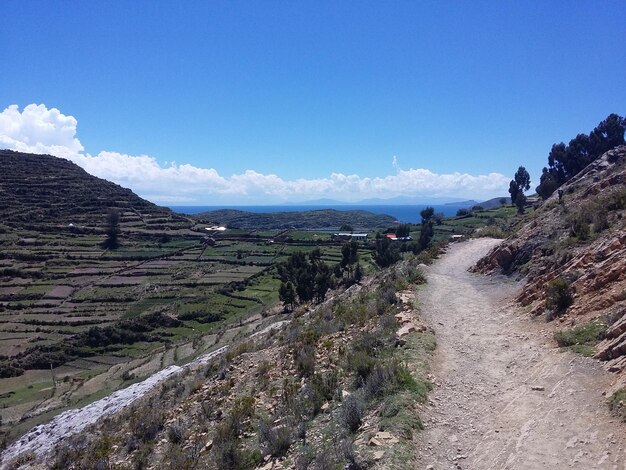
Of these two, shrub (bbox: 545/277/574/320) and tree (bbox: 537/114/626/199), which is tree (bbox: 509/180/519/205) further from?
shrub (bbox: 545/277/574/320)

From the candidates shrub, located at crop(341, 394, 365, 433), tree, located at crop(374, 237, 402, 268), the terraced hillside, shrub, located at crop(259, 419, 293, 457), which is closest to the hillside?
shrub, located at crop(341, 394, 365, 433)

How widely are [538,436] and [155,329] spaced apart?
5328 cm

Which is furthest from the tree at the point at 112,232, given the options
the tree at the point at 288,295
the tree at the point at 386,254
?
the tree at the point at 386,254

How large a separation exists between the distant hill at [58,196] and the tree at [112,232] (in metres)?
7.12

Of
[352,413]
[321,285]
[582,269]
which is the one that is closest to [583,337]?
[582,269]

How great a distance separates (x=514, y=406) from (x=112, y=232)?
333 feet

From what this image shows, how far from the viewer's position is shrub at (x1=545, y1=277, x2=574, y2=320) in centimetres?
1245

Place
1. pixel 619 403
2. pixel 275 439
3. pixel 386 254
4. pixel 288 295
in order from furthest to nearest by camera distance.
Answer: pixel 386 254 < pixel 288 295 < pixel 275 439 < pixel 619 403

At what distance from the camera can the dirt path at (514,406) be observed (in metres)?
6.65

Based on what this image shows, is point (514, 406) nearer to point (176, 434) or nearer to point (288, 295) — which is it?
point (176, 434)

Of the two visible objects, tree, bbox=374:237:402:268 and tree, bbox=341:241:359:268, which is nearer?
tree, bbox=341:241:359:268

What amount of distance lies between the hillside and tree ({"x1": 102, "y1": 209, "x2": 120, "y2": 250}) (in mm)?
89981

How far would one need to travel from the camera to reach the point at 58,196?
116438 mm

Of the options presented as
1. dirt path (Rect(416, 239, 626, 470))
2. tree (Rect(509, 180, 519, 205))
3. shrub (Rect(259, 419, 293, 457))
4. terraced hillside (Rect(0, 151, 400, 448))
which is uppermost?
tree (Rect(509, 180, 519, 205))
